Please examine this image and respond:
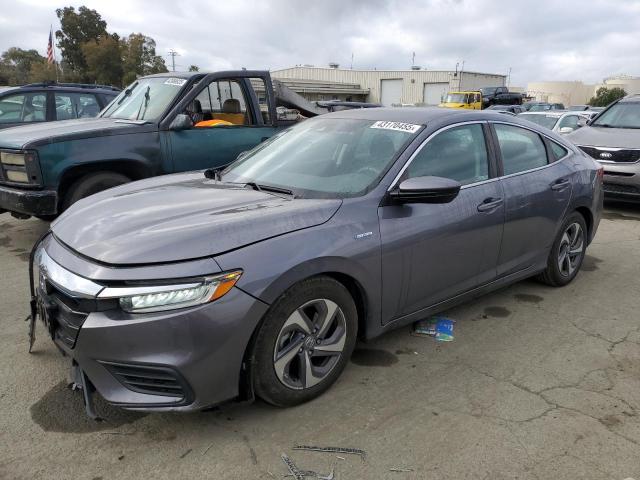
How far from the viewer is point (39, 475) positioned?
2.30 meters

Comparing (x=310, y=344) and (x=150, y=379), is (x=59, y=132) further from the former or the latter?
(x=310, y=344)

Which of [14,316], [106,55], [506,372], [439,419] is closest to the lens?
[439,419]

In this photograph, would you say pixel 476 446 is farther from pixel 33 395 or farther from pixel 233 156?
pixel 233 156

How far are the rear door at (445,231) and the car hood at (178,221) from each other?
19.0 inches

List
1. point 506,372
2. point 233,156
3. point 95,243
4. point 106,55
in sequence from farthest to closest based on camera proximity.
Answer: point 106,55 → point 233,156 → point 506,372 → point 95,243

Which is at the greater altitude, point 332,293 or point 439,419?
point 332,293

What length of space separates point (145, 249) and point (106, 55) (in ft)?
181

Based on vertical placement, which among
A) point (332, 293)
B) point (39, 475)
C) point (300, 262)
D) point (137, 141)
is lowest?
point (39, 475)

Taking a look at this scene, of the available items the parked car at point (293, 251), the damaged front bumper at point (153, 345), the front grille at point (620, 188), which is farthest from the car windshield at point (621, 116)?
the damaged front bumper at point (153, 345)

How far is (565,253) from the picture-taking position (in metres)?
4.62

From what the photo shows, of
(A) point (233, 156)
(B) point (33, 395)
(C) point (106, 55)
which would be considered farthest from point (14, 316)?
(C) point (106, 55)

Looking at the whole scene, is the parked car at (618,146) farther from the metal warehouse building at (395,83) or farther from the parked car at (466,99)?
the metal warehouse building at (395,83)

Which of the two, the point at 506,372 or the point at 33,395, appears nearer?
the point at 33,395

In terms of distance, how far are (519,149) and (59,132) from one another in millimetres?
4455
